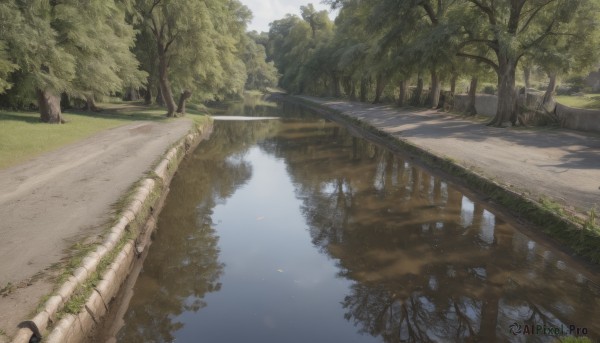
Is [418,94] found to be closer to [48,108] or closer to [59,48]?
[59,48]

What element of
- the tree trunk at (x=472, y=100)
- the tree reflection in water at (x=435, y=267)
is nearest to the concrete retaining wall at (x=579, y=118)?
the tree trunk at (x=472, y=100)

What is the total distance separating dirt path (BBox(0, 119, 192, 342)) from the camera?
546 cm

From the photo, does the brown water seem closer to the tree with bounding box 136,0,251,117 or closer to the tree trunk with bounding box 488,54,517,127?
the tree trunk with bounding box 488,54,517,127

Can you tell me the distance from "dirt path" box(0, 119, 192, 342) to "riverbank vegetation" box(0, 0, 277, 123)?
3366mm

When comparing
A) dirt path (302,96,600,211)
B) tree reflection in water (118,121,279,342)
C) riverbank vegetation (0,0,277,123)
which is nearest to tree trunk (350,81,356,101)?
riverbank vegetation (0,0,277,123)

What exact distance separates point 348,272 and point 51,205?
6.37 metres

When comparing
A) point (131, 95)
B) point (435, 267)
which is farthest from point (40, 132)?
point (131, 95)

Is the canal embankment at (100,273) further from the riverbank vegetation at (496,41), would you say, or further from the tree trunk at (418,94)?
the tree trunk at (418,94)

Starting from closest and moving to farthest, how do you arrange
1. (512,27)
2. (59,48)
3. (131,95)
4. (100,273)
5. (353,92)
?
(100,273) → (59,48) → (512,27) → (131,95) → (353,92)

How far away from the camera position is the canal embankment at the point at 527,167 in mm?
8312

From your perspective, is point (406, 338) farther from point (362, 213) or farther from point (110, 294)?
point (362, 213)

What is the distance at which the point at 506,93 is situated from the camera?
22953 mm

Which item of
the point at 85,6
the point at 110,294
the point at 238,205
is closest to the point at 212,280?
the point at 110,294

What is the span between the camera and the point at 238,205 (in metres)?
11.9
